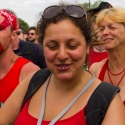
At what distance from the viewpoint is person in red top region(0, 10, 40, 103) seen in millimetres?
2916

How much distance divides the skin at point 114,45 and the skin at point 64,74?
116 centimetres

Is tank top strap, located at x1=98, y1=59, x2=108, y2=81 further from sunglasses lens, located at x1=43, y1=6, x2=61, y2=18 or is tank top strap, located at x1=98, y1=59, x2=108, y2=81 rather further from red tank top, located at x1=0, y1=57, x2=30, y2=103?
sunglasses lens, located at x1=43, y1=6, x2=61, y2=18

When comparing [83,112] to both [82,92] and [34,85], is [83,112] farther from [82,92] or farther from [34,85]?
[34,85]

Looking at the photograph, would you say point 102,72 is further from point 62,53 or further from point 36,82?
point 62,53

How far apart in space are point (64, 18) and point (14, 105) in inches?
27.6

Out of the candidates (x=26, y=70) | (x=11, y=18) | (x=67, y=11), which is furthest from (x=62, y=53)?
(x=11, y=18)

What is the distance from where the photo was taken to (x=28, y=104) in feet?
6.65

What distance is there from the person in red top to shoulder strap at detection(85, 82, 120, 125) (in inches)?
50.1

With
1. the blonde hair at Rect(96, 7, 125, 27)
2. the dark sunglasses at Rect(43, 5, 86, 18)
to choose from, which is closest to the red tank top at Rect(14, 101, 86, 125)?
the dark sunglasses at Rect(43, 5, 86, 18)

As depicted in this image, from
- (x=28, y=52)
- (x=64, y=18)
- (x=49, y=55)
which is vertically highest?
(x=64, y=18)

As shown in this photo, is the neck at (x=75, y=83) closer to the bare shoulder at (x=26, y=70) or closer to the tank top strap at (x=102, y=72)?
the bare shoulder at (x=26, y=70)

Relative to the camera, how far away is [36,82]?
6.91 ft

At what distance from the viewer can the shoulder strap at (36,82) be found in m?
2.07

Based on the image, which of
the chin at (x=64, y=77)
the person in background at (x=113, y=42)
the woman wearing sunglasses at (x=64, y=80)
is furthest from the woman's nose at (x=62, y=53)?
the person in background at (x=113, y=42)
